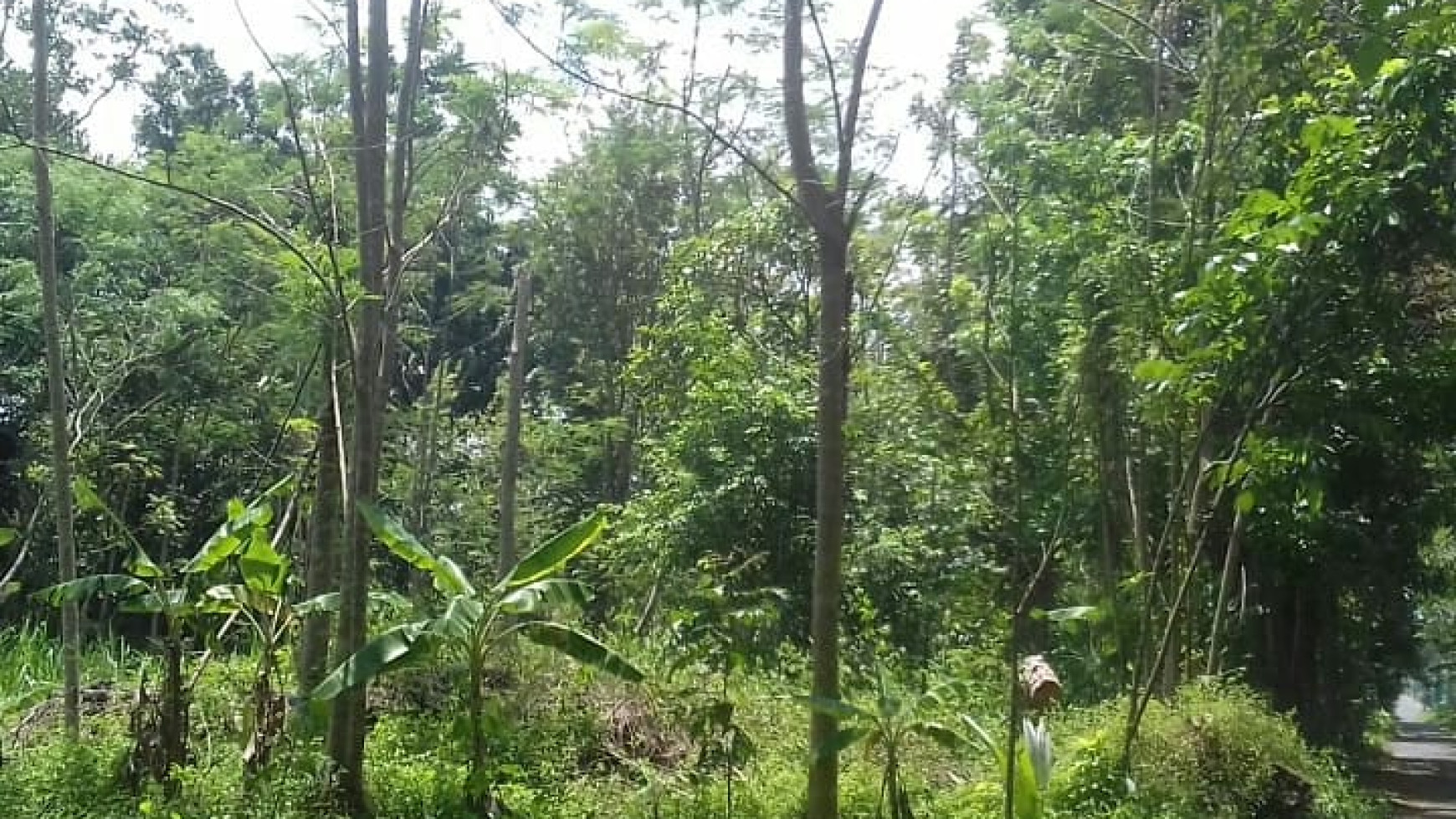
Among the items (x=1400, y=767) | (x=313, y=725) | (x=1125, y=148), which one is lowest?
(x=1400, y=767)

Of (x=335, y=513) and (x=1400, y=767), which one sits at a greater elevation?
(x=335, y=513)

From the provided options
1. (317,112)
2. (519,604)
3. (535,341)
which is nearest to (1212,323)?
(519,604)

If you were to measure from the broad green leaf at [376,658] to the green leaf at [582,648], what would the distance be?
0.78 meters

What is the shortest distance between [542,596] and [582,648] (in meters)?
0.37

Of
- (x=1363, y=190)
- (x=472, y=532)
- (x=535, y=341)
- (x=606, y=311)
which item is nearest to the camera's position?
(x=1363, y=190)

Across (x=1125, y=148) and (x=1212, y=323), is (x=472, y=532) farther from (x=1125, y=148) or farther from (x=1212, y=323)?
(x=1212, y=323)

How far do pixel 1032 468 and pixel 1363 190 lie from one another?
9.41 ft

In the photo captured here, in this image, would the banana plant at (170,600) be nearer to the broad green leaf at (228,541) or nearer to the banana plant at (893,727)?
the broad green leaf at (228,541)

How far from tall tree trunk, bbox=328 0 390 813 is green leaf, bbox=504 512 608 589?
87cm

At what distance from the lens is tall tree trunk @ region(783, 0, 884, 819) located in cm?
693

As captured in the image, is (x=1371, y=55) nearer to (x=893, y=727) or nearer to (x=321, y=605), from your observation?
(x=893, y=727)

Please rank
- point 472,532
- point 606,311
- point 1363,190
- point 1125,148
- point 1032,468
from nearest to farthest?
point 1363,190, point 1032,468, point 1125,148, point 472,532, point 606,311

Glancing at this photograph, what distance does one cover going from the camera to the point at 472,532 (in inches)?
680

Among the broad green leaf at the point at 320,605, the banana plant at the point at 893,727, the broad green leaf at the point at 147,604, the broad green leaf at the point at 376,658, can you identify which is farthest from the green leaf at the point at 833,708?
the broad green leaf at the point at 147,604
